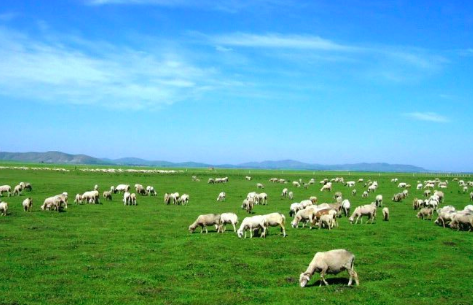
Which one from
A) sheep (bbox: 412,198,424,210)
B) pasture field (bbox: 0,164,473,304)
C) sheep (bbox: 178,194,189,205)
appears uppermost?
sheep (bbox: 412,198,424,210)

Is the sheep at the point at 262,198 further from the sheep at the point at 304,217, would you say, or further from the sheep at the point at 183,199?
the sheep at the point at 304,217

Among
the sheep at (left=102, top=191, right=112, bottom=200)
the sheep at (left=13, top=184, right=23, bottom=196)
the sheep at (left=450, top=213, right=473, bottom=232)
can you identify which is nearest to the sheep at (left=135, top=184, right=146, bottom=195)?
the sheep at (left=102, top=191, right=112, bottom=200)

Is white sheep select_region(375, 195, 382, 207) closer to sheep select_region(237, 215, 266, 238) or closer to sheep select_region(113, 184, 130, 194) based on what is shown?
sheep select_region(237, 215, 266, 238)

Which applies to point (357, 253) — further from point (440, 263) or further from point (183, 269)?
point (183, 269)

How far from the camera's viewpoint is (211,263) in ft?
67.7

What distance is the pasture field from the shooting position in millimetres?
15984

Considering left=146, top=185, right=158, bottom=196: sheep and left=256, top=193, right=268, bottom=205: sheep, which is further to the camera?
left=146, top=185, right=158, bottom=196: sheep

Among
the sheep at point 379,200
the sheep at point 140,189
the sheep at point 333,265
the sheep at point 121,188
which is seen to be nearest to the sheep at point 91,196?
the sheep at point 121,188

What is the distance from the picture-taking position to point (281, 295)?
52.7ft

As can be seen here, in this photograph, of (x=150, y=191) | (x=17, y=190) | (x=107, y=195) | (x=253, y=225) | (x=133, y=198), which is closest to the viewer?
(x=253, y=225)

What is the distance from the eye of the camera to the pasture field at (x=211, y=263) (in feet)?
52.4

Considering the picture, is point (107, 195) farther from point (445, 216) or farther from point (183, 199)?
point (445, 216)

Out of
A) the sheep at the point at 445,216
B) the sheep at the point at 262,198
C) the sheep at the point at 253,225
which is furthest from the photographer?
the sheep at the point at 262,198

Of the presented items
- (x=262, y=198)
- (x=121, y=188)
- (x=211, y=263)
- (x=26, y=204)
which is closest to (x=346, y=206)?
(x=262, y=198)
